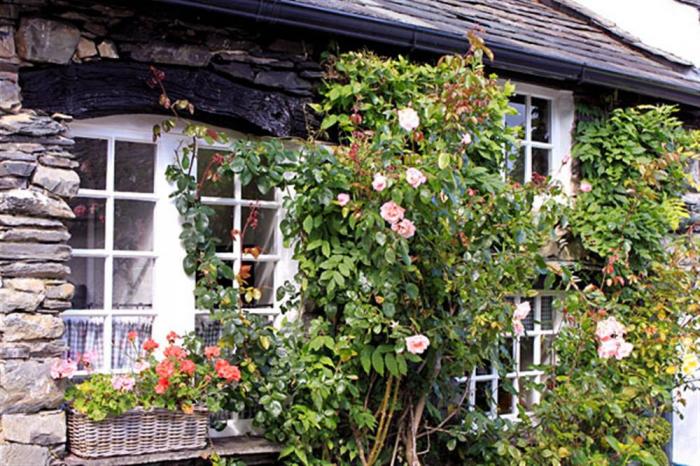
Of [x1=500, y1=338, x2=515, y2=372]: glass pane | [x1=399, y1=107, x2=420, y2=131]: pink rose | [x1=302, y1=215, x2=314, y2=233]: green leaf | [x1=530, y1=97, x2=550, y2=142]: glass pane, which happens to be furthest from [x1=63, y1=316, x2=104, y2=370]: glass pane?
[x1=530, y1=97, x2=550, y2=142]: glass pane

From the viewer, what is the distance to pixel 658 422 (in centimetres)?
600

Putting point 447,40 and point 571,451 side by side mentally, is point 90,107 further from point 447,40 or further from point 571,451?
point 571,451

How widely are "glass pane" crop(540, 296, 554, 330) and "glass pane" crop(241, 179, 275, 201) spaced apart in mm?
2605

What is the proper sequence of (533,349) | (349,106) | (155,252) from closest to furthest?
(155,252), (349,106), (533,349)

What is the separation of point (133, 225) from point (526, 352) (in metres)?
3.42

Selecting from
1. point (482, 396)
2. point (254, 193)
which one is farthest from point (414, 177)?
point (482, 396)

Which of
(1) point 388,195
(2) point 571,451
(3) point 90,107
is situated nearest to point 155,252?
(3) point 90,107

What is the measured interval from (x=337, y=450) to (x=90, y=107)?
2413 mm

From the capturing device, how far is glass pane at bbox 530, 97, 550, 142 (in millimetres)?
6898

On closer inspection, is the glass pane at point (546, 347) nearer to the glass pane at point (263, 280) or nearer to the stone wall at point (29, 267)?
the glass pane at point (263, 280)

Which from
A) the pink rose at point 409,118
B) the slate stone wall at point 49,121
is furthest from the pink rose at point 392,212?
the slate stone wall at point 49,121

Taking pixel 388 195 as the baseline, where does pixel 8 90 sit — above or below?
above

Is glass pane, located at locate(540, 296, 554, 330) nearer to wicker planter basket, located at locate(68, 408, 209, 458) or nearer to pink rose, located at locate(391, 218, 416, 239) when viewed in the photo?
pink rose, located at locate(391, 218, 416, 239)

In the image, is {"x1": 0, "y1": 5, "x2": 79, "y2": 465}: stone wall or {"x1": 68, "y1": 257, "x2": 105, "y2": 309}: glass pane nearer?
{"x1": 0, "y1": 5, "x2": 79, "y2": 465}: stone wall
